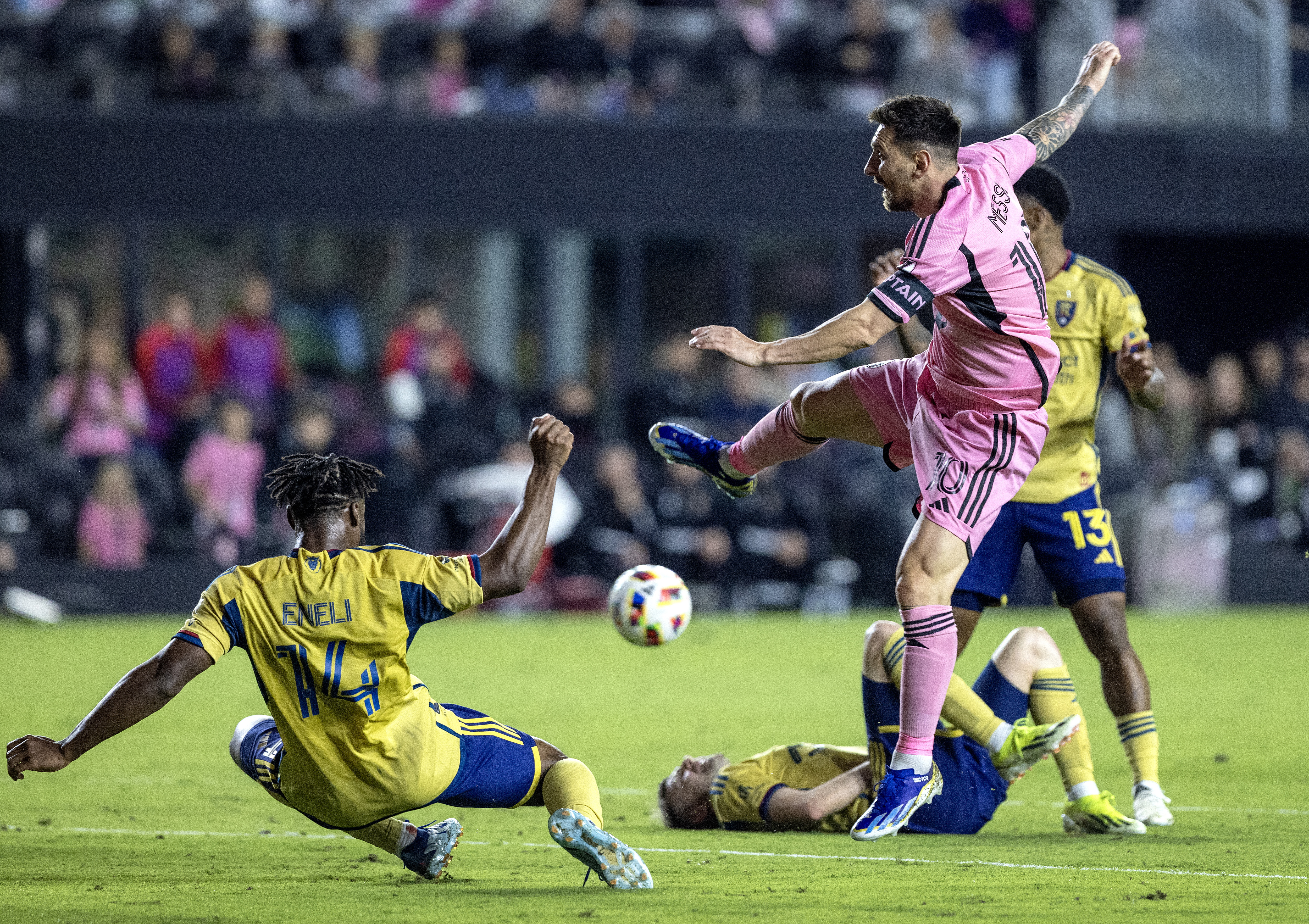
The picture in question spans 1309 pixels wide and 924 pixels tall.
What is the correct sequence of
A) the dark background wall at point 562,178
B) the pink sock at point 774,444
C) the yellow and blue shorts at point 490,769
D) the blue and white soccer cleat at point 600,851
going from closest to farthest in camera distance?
the blue and white soccer cleat at point 600,851 → the yellow and blue shorts at point 490,769 → the pink sock at point 774,444 → the dark background wall at point 562,178

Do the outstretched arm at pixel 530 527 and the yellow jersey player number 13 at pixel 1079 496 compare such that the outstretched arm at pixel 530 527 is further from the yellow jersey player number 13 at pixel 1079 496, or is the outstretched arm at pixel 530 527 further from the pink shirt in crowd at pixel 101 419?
the pink shirt in crowd at pixel 101 419

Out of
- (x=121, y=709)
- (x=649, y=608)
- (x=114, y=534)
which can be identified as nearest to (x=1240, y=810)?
(x=649, y=608)

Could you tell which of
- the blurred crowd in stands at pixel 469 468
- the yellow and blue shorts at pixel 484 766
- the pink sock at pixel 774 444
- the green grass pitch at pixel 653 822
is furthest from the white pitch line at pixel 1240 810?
the blurred crowd in stands at pixel 469 468

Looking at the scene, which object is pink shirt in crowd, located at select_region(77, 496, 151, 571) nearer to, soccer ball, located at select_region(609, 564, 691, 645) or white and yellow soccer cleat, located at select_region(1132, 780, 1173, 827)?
soccer ball, located at select_region(609, 564, 691, 645)

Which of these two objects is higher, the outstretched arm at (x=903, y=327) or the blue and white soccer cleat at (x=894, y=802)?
the outstretched arm at (x=903, y=327)

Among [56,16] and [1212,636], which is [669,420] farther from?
[56,16]

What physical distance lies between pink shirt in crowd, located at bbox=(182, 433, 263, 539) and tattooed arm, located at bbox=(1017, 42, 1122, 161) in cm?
989

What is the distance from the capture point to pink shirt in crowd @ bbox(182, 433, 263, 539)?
15055 mm

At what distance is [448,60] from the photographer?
17.7 meters

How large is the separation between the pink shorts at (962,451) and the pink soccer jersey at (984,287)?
0.05 metres

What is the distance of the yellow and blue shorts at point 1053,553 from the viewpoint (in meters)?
6.69

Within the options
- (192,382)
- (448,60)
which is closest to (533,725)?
(192,382)

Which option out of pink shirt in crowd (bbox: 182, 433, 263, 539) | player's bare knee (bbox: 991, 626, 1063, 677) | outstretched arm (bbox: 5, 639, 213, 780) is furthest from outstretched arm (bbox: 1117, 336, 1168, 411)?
pink shirt in crowd (bbox: 182, 433, 263, 539)

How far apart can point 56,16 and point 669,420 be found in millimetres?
7346
